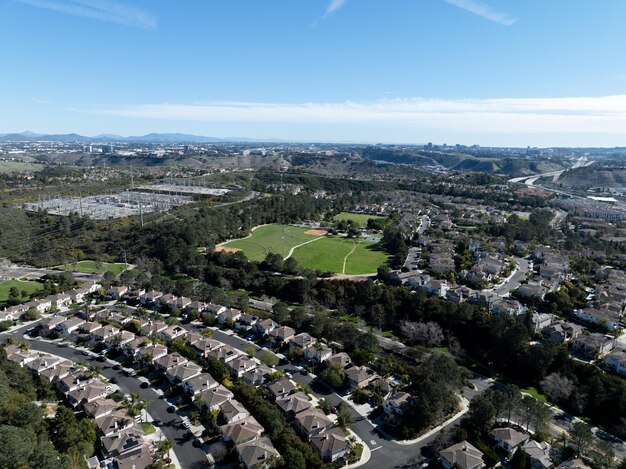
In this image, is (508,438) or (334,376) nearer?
(508,438)

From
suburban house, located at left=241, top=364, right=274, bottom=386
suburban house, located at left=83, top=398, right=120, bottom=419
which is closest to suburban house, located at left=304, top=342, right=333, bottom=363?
suburban house, located at left=241, top=364, right=274, bottom=386

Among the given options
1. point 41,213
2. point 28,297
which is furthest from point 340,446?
point 41,213

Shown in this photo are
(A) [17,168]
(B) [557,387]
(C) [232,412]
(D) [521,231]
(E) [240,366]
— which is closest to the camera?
(C) [232,412]

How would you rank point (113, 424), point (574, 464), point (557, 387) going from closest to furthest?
point (574, 464) → point (113, 424) → point (557, 387)

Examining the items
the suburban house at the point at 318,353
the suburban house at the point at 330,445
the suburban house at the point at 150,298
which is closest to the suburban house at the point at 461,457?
the suburban house at the point at 330,445

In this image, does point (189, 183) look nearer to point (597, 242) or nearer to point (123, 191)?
point (123, 191)

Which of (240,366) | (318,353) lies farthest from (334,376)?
(240,366)

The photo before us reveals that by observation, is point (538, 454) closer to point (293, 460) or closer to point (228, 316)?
point (293, 460)

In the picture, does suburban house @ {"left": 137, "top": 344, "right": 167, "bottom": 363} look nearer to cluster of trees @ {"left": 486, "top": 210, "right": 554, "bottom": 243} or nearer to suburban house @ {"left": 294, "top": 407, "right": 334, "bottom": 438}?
suburban house @ {"left": 294, "top": 407, "right": 334, "bottom": 438}
